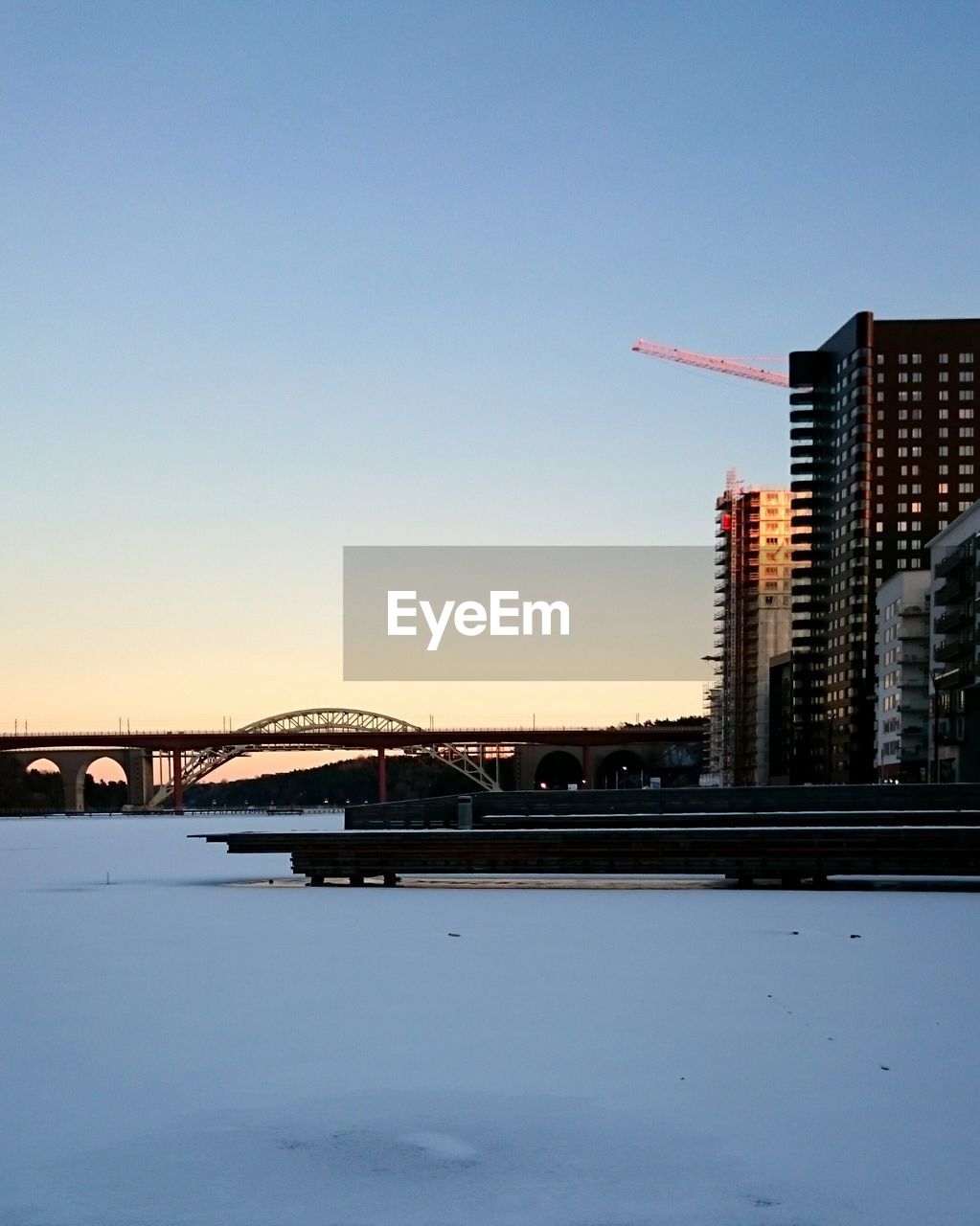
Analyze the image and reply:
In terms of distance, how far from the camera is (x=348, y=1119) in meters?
11.1

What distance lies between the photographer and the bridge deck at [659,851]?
30781mm

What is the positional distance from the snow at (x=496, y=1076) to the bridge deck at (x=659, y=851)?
22.9ft

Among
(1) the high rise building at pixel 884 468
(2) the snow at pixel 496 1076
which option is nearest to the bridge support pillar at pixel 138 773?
(1) the high rise building at pixel 884 468

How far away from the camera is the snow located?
9.15 meters

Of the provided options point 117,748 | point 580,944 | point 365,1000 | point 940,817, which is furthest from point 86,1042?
point 117,748

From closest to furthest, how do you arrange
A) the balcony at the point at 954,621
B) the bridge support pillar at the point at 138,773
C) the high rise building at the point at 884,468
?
the balcony at the point at 954,621 < the bridge support pillar at the point at 138,773 < the high rise building at the point at 884,468

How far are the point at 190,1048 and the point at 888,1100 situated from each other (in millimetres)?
6355

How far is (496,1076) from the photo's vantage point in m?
12.5

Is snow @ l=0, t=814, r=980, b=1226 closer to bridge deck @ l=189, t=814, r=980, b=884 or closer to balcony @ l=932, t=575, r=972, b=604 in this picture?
bridge deck @ l=189, t=814, r=980, b=884

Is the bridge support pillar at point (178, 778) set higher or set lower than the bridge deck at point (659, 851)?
lower

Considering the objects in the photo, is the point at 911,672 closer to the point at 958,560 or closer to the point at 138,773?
the point at 958,560

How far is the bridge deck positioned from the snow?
697 cm

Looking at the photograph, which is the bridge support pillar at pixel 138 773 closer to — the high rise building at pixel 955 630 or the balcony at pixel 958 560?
the high rise building at pixel 955 630

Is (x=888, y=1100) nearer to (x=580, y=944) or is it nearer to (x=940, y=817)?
(x=580, y=944)
